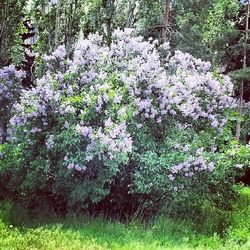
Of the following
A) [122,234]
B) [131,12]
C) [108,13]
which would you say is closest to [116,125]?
[122,234]

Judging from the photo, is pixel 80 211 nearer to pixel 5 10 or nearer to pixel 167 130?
pixel 167 130

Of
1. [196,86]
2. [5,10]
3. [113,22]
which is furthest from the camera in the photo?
[113,22]

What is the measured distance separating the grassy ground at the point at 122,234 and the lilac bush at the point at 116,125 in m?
0.58

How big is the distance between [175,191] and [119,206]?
3.76 ft

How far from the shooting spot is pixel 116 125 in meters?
8.28

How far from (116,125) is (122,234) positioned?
5.94 ft

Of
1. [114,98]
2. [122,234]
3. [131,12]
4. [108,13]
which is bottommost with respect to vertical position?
[122,234]

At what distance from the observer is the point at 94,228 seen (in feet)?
26.5

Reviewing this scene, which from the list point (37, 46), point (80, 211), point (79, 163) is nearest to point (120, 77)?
point (79, 163)

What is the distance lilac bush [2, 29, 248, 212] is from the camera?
8.47 meters

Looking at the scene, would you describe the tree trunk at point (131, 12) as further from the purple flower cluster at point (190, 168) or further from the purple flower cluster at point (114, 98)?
the purple flower cluster at point (190, 168)

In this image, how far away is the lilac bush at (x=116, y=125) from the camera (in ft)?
27.8

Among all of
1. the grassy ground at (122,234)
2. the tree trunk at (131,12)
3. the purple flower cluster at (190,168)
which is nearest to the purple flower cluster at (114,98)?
the purple flower cluster at (190,168)

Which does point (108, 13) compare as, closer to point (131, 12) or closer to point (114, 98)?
point (131, 12)
